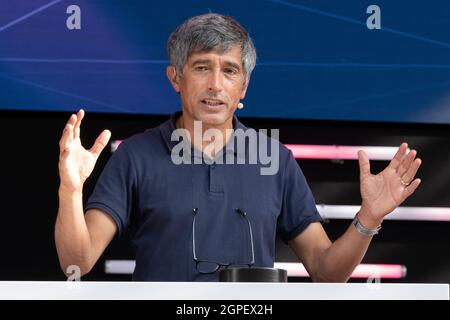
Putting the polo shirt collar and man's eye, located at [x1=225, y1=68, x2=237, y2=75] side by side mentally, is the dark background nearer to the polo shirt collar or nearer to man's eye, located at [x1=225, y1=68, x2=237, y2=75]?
the polo shirt collar

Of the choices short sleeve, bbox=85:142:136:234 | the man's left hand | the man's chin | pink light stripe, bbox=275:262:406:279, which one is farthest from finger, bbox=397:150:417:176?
pink light stripe, bbox=275:262:406:279

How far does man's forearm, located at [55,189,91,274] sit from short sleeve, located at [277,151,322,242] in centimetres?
56

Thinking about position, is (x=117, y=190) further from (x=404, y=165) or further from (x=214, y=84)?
(x=404, y=165)

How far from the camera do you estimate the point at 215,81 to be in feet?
9.18

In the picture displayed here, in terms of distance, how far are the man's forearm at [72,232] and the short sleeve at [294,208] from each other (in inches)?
22.0

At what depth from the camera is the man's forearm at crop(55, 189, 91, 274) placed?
2.42 m

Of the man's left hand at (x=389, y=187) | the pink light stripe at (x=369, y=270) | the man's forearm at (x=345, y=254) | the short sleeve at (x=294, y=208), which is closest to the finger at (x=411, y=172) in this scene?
the man's left hand at (x=389, y=187)

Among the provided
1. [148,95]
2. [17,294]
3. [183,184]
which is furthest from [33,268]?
[17,294]

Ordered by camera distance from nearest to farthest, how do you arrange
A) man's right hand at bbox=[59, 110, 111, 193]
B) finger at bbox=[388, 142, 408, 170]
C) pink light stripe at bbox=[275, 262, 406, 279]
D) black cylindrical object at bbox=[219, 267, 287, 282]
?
black cylindrical object at bbox=[219, 267, 287, 282] → man's right hand at bbox=[59, 110, 111, 193] → finger at bbox=[388, 142, 408, 170] → pink light stripe at bbox=[275, 262, 406, 279]

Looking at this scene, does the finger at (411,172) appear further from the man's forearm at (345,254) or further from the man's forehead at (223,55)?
the man's forehead at (223,55)

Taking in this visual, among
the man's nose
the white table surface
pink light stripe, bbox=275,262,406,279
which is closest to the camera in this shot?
the white table surface

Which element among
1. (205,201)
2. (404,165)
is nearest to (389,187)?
(404,165)
